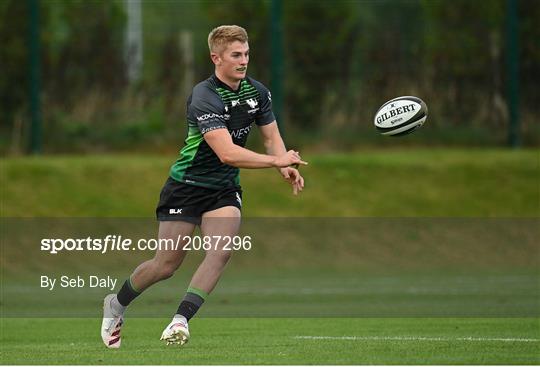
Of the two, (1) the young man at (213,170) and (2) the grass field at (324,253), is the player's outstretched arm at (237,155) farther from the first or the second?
(2) the grass field at (324,253)

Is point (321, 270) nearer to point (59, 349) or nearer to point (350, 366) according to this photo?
point (59, 349)

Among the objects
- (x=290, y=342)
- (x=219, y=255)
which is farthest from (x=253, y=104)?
(x=290, y=342)

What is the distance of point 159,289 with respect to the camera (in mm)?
17016

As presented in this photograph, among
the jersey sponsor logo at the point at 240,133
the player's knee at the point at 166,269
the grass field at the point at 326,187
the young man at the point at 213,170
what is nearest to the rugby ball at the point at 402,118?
the young man at the point at 213,170

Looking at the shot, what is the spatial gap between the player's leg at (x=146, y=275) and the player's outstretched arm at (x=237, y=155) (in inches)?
25.6

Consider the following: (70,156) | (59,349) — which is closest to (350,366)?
(59,349)

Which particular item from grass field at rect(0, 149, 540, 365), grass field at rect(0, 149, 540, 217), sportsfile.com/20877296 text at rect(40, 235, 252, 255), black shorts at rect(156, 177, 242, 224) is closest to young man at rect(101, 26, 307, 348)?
black shorts at rect(156, 177, 242, 224)

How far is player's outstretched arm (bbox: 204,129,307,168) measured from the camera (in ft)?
29.6

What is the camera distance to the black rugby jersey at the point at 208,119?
9289 mm

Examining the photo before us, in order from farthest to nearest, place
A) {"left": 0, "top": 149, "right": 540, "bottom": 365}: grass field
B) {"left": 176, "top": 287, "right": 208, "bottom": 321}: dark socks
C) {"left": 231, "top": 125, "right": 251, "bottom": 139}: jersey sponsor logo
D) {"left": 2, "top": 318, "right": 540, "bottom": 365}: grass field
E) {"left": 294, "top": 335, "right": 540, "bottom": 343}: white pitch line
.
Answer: {"left": 0, "top": 149, "right": 540, "bottom": 365}: grass field, {"left": 294, "top": 335, "right": 540, "bottom": 343}: white pitch line, {"left": 231, "top": 125, "right": 251, "bottom": 139}: jersey sponsor logo, {"left": 176, "top": 287, "right": 208, "bottom": 321}: dark socks, {"left": 2, "top": 318, "right": 540, "bottom": 365}: grass field

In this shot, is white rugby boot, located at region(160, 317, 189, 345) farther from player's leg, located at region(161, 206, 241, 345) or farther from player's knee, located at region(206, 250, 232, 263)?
player's knee, located at region(206, 250, 232, 263)

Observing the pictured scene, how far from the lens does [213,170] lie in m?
9.44

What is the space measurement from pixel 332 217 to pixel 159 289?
17.6ft

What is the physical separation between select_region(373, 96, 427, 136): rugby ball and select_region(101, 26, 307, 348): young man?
1.21m
